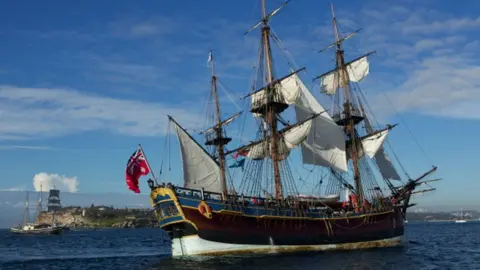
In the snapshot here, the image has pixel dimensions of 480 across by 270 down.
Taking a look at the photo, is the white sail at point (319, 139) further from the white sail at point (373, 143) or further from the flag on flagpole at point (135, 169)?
the flag on flagpole at point (135, 169)

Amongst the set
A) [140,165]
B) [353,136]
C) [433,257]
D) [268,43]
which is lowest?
[433,257]

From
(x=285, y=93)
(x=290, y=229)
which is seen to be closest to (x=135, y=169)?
(x=290, y=229)

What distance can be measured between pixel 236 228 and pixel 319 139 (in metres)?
20.5

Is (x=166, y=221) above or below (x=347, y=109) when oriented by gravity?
below

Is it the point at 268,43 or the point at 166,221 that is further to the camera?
the point at 268,43

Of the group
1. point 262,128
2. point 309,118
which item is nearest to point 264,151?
point 262,128

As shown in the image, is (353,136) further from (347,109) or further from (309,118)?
(309,118)

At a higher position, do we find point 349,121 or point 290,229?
point 349,121

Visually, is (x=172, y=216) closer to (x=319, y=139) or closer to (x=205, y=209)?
(x=205, y=209)

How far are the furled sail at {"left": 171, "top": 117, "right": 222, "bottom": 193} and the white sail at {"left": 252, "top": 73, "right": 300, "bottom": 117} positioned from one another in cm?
1098

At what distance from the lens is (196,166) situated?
49.9 m

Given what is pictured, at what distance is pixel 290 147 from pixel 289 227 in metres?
12.8

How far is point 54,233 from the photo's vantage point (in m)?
152

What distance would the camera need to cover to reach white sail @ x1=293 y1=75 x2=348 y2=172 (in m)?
59.1
